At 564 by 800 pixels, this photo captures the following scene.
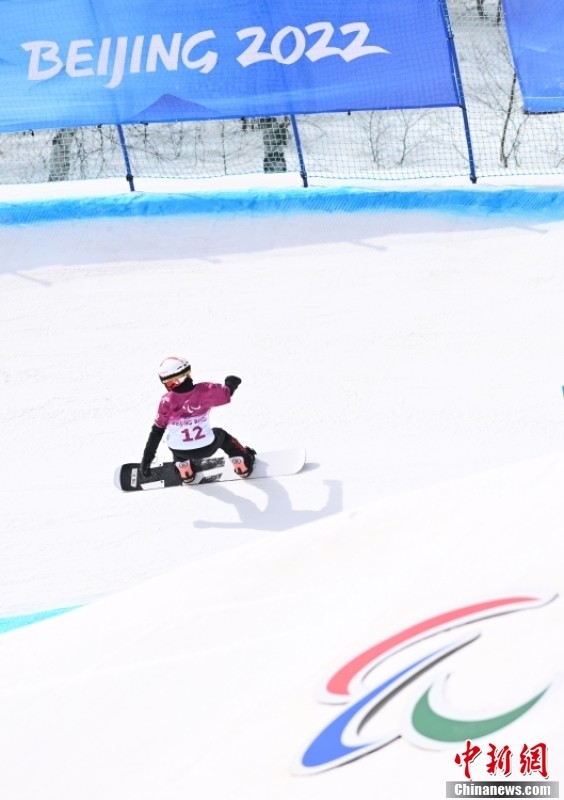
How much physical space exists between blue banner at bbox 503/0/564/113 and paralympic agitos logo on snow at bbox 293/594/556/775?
715 cm

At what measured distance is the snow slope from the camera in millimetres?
3689

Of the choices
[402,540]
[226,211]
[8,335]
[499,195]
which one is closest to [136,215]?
[226,211]

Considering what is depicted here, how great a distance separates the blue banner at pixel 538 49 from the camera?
31.5 ft

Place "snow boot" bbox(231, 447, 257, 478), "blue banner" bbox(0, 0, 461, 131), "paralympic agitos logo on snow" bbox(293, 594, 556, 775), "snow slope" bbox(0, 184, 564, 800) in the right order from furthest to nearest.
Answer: "blue banner" bbox(0, 0, 461, 131) → "snow boot" bbox(231, 447, 257, 478) → "snow slope" bbox(0, 184, 564, 800) → "paralympic agitos logo on snow" bbox(293, 594, 556, 775)

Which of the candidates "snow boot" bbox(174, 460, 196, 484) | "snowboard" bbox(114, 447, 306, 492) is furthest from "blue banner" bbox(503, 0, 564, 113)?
"snow boot" bbox(174, 460, 196, 484)

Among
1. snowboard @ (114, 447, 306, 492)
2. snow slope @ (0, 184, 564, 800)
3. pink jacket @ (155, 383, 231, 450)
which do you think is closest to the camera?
snow slope @ (0, 184, 564, 800)

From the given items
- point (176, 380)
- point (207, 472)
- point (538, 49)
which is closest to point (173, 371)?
point (176, 380)

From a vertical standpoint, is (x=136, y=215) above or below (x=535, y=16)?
below

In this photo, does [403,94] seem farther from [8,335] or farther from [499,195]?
[8,335]

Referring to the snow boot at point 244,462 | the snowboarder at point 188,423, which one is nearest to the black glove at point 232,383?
the snowboarder at point 188,423

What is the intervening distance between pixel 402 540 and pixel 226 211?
236 inches

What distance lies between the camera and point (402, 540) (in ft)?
15.3

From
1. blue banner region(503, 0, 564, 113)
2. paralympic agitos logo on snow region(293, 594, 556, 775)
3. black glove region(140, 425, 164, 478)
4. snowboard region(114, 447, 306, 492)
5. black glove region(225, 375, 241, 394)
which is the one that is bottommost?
paralympic agitos logo on snow region(293, 594, 556, 775)

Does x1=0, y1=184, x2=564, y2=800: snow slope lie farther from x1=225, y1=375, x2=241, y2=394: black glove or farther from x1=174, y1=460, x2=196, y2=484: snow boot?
x1=225, y1=375, x2=241, y2=394: black glove
